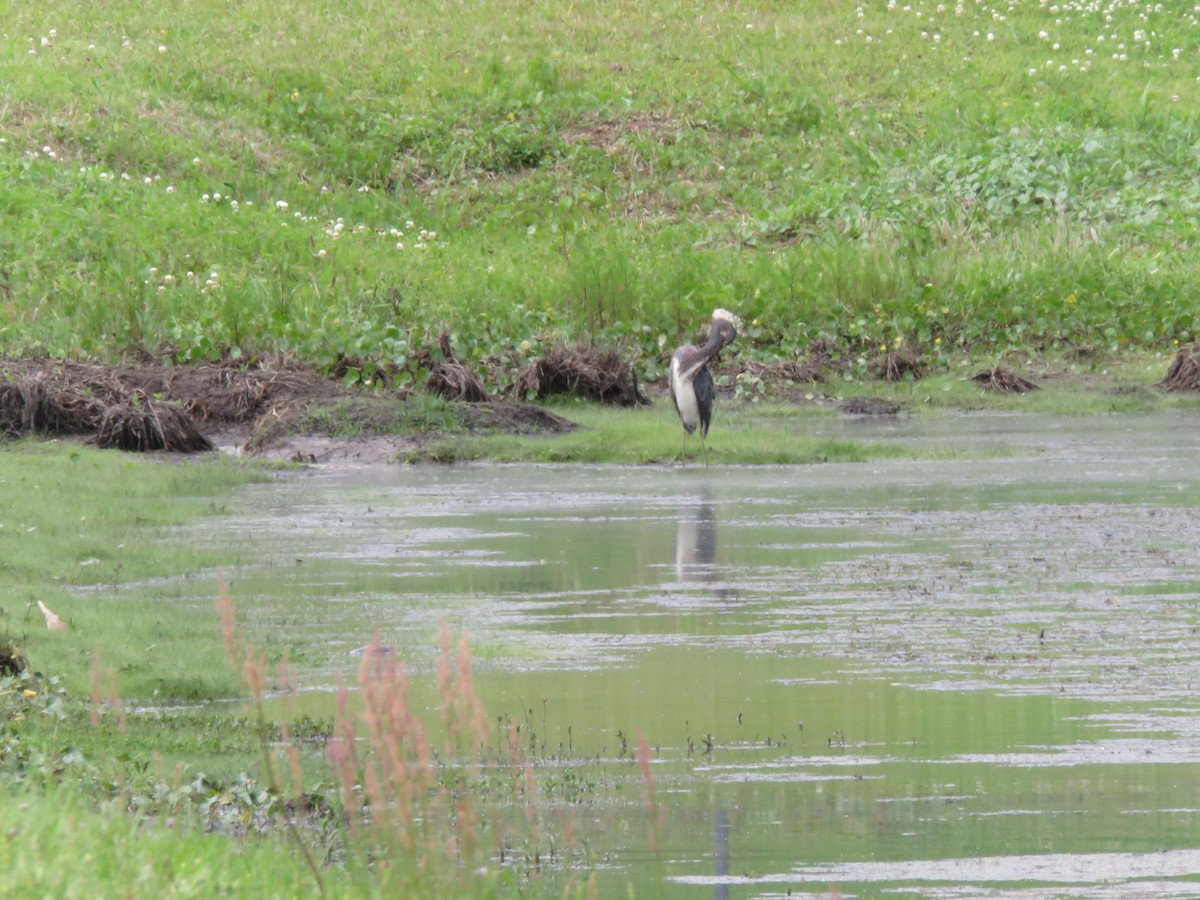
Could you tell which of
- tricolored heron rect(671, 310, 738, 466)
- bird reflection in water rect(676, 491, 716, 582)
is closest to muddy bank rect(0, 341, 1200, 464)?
tricolored heron rect(671, 310, 738, 466)

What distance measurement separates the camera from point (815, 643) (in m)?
9.24

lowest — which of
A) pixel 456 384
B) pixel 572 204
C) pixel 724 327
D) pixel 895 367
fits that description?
pixel 456 384

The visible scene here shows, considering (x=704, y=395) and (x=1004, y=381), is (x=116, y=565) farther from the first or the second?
(x=1004, y=381)

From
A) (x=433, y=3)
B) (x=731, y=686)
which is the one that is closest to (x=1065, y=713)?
(x=731, y=686)

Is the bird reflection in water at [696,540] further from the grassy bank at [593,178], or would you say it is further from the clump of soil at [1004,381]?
the clump of soil at [1004,381]

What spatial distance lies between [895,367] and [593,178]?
8.70 meters

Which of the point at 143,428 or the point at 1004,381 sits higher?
the point at 1004,381

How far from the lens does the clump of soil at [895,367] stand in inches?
914

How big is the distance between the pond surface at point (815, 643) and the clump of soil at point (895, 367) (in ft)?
20.9

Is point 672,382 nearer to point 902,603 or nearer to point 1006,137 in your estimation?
point 902,603

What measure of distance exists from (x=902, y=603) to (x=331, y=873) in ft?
18.2

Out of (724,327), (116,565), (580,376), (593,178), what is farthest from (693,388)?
(593,178)

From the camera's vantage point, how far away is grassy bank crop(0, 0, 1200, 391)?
916 inches

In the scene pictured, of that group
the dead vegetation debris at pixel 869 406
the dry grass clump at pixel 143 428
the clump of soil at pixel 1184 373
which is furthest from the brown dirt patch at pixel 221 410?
the clump of soil at pixel 1184 373
